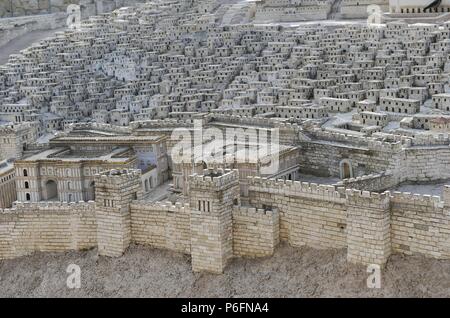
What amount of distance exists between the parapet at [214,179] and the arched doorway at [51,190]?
299 inches

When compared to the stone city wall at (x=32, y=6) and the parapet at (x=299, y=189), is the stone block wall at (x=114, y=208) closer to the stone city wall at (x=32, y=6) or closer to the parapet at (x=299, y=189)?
the parapet at (x=299, y=189)

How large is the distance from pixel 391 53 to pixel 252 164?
15277 mm

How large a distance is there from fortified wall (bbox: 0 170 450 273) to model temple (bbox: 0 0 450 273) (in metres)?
0.03

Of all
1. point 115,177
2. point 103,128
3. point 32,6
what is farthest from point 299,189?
point 32,6

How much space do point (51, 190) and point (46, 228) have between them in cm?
484

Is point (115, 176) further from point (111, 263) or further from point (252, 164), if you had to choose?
point (252, 164)

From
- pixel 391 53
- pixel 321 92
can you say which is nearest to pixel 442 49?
pixel 391 53

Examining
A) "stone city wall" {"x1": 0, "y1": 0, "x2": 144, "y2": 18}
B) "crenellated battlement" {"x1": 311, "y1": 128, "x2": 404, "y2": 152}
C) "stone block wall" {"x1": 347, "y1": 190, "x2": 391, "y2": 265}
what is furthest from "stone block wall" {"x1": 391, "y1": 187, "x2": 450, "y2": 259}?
"stone city wall" {"x1": 0, "y1": 0, "x2": 144, "y2": 18}

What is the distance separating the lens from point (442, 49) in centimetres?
3130

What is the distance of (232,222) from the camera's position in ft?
53.5

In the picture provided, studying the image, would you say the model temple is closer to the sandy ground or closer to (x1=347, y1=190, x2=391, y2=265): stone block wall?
(x1=347, y1=190, x2=391, y2=265): stone block wall

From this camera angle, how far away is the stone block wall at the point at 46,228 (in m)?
18.0

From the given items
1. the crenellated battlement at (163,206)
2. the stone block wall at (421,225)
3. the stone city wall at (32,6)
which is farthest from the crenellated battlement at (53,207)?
the stone city wall at (32,6)

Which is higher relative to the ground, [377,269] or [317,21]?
[317,21]
